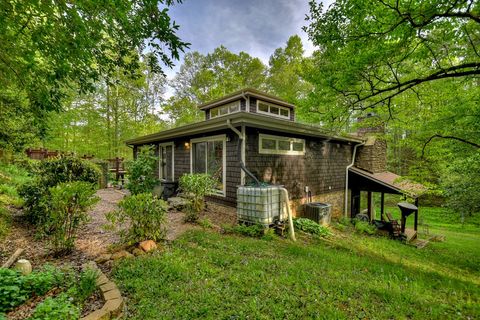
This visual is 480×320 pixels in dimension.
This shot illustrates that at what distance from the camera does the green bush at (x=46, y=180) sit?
4313 millimetres

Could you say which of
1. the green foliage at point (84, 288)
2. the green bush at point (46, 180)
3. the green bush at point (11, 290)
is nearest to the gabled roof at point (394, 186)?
the green foliage at point (84, 288)

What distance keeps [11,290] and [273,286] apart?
2.81 metres

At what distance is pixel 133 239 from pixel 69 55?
311cm

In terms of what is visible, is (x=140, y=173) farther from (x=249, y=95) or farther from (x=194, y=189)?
(x=249, y=95)

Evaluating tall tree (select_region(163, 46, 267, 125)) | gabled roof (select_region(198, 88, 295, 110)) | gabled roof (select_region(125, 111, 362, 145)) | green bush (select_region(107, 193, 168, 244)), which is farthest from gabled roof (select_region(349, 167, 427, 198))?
tall tree (select_region(163, 46, 267, 125))

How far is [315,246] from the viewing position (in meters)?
5.09

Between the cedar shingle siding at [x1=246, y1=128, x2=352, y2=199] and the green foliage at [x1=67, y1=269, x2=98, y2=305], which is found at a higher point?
the cedar shingle siding at [x1=246, y1=128, x2=352, y2=199]

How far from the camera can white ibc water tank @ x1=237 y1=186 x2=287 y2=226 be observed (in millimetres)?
5281

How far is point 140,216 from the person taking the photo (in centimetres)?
370

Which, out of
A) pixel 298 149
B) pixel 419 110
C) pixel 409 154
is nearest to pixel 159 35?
pixel 298 149

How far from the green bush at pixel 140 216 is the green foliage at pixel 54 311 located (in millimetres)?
1692

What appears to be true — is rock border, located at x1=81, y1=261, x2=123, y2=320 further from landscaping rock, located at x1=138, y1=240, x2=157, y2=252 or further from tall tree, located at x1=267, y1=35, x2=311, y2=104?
tall tree, located at x1=267, y1=35, x2=311, y2=104

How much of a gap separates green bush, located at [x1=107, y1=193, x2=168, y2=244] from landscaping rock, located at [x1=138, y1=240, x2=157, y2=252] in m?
0.10

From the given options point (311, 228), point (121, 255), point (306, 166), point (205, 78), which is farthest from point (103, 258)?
point (205, 78)
